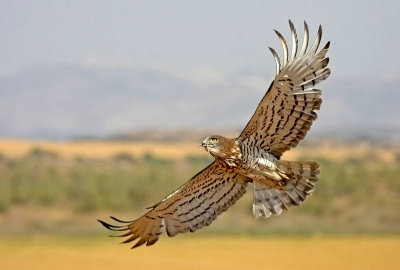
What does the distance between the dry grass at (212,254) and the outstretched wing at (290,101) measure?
12.2 meters

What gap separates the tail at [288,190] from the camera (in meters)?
11.2

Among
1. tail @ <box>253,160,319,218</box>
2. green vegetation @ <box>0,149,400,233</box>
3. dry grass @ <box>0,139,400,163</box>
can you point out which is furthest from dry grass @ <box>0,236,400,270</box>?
dry grass @ <box>0,139,400,163</box>

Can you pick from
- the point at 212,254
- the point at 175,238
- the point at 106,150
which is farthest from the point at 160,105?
the point at 212,254

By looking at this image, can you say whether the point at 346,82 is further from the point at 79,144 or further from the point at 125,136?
the point at 79,144

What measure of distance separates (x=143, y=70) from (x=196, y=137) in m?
101

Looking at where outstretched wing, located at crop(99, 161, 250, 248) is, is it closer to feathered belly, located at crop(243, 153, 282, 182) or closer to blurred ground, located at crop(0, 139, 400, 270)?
feathered belly, located at crop(243, 153, 282, 182)

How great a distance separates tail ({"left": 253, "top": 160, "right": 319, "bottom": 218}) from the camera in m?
11.2

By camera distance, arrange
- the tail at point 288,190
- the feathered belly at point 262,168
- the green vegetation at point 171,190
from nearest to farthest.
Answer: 1. the feathered belly at point 262,168
2. the tail at point 288,190
3. the green vegetation at point 171,190

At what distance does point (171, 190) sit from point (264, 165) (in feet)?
103

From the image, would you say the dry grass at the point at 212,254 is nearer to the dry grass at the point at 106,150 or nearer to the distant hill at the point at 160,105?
the dry grass at the point at 106,150

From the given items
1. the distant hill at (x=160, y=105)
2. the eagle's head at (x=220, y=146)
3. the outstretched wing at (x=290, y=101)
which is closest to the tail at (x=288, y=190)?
the outstretched wing at (x=290, y=101)

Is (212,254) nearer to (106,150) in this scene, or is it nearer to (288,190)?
(288,190)

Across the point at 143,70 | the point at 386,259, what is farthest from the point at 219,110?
the point at 386,259

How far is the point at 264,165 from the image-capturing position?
11.0 meters
